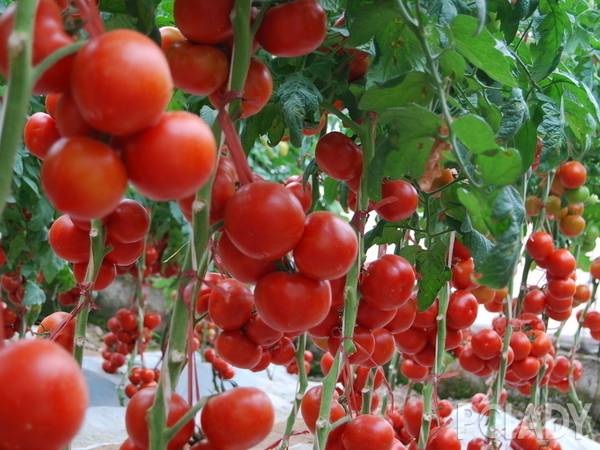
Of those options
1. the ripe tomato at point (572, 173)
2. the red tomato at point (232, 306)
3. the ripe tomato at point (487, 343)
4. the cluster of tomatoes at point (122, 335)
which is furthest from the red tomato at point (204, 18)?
the cluster of tomatoes at point (122, 335)

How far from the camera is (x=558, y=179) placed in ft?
4.58

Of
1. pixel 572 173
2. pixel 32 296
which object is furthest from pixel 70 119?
pixel 32 296

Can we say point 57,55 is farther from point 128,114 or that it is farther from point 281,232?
point 281,232

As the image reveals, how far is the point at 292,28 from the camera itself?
1.32ft

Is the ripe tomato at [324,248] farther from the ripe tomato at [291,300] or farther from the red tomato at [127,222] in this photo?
the red tomato at [127,222]

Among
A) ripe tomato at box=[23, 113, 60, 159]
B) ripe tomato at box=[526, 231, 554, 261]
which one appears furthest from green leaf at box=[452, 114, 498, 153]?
ripe tomato at box=[526, 231, 554, 261]

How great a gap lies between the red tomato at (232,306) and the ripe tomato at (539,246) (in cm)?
85

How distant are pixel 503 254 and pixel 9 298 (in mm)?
1493

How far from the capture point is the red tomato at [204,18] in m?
0.39

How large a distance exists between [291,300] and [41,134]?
0.22 m

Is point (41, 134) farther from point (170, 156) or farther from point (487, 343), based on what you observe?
point (487, 343)

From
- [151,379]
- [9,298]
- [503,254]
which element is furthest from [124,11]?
[151,379]

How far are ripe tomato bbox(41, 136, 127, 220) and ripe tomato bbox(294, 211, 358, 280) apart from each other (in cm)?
15

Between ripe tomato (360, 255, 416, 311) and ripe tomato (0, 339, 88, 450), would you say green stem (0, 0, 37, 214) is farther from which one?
ripe tomato (360, 255, 416, 311)
